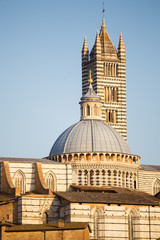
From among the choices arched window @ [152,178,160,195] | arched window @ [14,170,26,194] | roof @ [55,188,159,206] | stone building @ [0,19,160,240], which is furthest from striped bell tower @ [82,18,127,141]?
roof @ [55,188,159,206]

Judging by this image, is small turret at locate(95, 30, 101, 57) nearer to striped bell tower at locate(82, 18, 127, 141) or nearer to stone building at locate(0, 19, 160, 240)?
striped bell tower at locate(82, 18, 127, 141)

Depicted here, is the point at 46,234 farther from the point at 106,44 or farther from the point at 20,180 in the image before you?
the point at 106,44

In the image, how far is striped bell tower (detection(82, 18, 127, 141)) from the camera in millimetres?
103250

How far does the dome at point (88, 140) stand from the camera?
74438 mm

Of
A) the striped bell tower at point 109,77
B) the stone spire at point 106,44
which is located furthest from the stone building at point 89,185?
the stone spire at point 106,44

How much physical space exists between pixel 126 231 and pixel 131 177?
10743 mm

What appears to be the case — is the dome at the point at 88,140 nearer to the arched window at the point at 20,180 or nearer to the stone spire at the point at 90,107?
the stone spire at the point at 90,107

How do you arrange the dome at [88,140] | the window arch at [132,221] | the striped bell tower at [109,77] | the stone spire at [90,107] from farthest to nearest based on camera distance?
the striped bell tower at [109,77] < the stone spire at [90,107] < the dome at [88,140] < the window arch at [132,221]

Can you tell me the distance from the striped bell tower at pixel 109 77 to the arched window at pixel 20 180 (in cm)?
3216

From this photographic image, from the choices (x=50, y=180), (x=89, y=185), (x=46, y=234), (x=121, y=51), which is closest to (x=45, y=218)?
(x=50, y=180)

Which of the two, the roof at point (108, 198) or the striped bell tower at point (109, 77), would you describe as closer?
the roof at point (108, 198)

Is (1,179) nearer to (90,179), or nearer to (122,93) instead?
(90,179)

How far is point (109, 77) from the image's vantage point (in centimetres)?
10469

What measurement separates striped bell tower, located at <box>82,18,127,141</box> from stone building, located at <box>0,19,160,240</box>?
2134 centimetres
